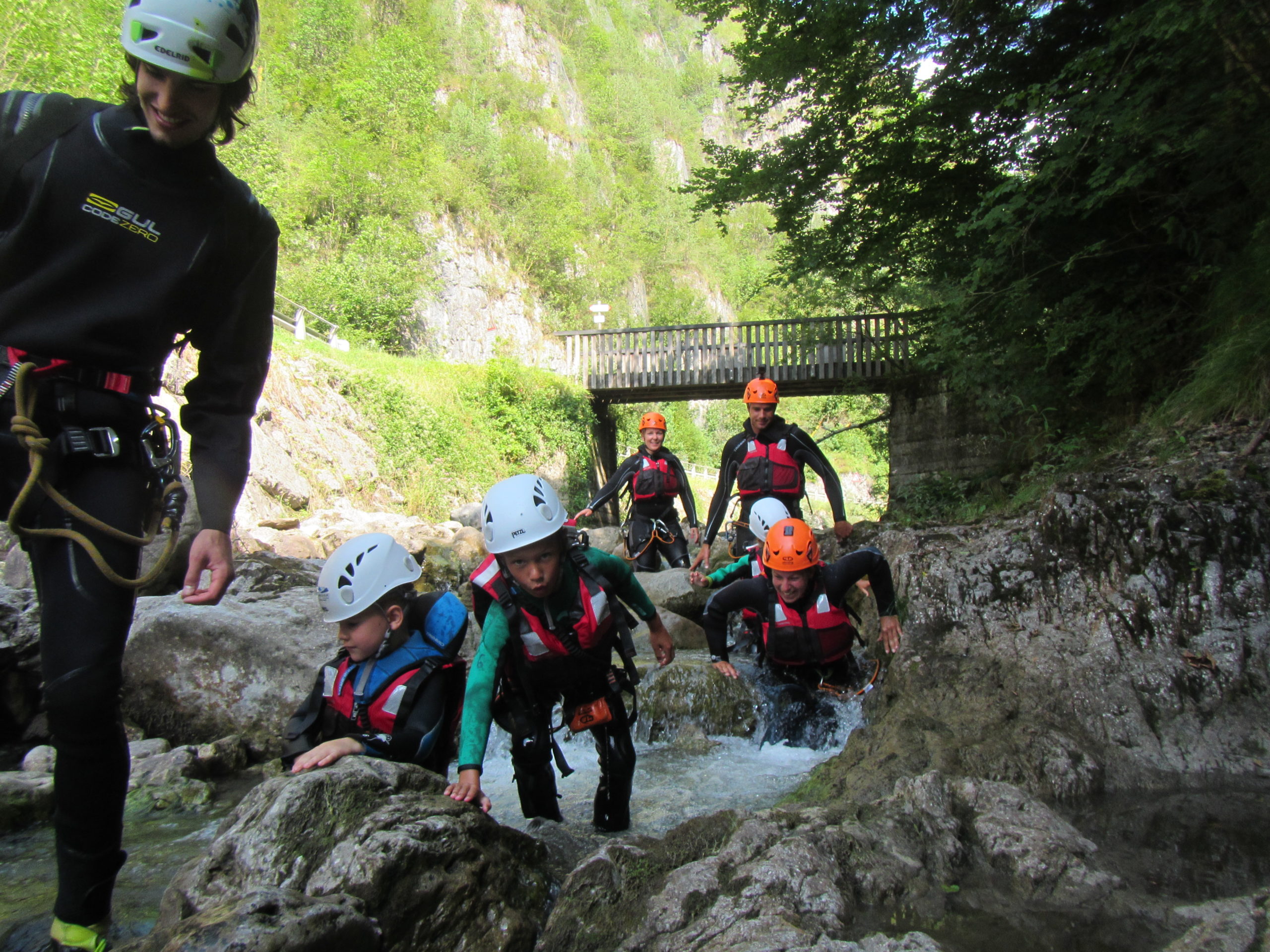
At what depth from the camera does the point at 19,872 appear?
10.6ft

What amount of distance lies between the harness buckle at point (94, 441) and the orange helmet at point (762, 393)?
5806 mm

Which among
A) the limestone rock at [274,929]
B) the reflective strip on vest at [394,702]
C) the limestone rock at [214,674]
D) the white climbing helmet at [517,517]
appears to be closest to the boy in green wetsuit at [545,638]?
the white climbing helmet at [517,517]

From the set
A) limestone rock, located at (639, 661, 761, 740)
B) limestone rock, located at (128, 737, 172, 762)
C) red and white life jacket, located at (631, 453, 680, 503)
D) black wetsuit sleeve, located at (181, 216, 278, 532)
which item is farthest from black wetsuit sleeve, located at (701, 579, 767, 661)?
red and white life jacket, located at (631, 453, 680, 503)

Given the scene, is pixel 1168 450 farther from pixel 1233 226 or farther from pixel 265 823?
pixel 265 823

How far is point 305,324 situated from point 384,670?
22.6 m

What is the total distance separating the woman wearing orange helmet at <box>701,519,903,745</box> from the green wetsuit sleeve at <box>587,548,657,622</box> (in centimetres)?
144

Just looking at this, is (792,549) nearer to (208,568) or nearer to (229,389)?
(229,389)

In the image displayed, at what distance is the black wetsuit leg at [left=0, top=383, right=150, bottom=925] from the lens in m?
1.92

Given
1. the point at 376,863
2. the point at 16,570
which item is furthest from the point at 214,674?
the point at 376,863

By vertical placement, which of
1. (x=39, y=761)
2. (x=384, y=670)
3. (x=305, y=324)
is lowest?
(x=39, y=761)

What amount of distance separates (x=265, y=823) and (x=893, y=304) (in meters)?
17.1

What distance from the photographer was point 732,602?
210 inches

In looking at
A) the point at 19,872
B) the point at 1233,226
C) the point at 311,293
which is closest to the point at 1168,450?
the point at 1233,226

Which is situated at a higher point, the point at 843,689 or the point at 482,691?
the point at 482,691
